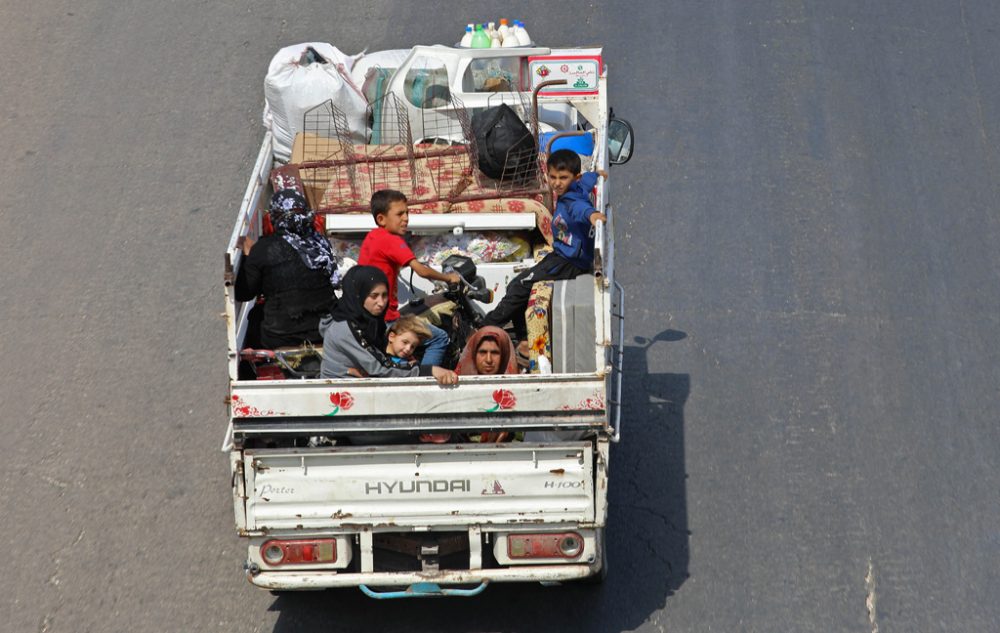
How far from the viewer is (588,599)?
8.16m

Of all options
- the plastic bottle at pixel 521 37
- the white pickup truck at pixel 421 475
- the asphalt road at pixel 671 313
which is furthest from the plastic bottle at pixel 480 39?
the white pickup truck at pixel 421 475

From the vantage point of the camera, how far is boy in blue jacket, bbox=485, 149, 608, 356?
321 inches

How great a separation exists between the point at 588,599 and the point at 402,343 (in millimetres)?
1869

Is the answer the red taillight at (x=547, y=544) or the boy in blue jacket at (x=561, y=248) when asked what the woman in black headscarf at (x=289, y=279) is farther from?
the red taillight at (x=547, y=544)

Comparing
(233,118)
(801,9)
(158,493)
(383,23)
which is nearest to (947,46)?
(801,9)

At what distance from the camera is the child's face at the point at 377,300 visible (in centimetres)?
743

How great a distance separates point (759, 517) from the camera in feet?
28.7

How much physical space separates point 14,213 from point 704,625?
23.4ft

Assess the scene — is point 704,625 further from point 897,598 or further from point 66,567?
point 66,567

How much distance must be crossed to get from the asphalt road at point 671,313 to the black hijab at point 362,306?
1649mm

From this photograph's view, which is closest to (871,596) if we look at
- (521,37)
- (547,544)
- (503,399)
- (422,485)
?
(547,544)

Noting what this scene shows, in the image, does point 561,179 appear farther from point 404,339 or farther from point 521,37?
point 521,37

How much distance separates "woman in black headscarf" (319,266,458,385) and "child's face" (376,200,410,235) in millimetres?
567

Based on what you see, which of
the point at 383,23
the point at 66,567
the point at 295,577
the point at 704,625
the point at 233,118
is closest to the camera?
the point at 295,577
